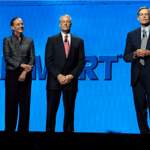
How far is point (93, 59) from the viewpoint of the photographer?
4055 millimetres

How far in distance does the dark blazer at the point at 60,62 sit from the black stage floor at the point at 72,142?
1333mm

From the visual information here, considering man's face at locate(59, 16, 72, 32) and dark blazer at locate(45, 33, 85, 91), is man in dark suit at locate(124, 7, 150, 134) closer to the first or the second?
dark blazer at locate(45, 33, 85, 91)

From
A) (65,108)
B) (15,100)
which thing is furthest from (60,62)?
(15,100)

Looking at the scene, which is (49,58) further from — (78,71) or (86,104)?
(86,104)

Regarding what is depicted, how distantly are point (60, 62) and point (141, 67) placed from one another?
40.6 inches

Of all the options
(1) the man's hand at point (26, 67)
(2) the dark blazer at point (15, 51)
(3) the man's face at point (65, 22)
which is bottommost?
(1) the man's hand at point (26, 67)

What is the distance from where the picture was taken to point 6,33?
4191 millimetres

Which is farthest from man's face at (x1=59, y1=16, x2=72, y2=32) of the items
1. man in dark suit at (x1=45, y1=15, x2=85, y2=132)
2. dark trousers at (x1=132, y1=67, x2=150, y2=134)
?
dark trousers at (x1=132, y1=67, x2=150, y2=134)

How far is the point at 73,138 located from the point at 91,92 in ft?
7.80

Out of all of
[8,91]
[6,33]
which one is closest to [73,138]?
[8,91]

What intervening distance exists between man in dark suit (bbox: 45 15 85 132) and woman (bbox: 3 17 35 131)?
0.98 feet

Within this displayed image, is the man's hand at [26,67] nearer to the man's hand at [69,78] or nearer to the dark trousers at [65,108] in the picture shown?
the dark trousers at [65,108]

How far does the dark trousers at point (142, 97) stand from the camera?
299 centimetres

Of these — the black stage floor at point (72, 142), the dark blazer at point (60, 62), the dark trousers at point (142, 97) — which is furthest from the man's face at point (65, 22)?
the black stage floor at point (72, 142)
